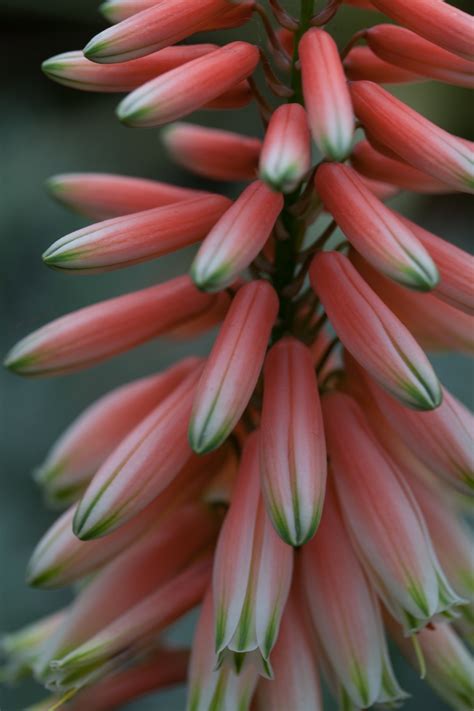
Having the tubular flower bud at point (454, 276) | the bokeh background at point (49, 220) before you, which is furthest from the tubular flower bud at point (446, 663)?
the bokeh background at point (49, 220)

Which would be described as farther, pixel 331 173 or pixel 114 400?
pixel 114 400

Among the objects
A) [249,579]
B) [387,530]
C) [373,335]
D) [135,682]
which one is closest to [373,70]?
[373,335]

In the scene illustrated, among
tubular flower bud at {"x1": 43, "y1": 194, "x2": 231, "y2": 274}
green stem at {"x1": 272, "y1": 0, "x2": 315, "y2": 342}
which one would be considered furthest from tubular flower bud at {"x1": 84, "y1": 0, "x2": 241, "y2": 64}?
tubular flower bud at {"x1": 43, "y1": 194, "x2": 231, "y2": 274}

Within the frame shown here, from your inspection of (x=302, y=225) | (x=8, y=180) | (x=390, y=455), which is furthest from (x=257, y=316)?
(x=8, y=180)

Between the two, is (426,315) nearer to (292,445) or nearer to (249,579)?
(292,445)

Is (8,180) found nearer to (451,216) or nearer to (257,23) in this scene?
(451,216)
